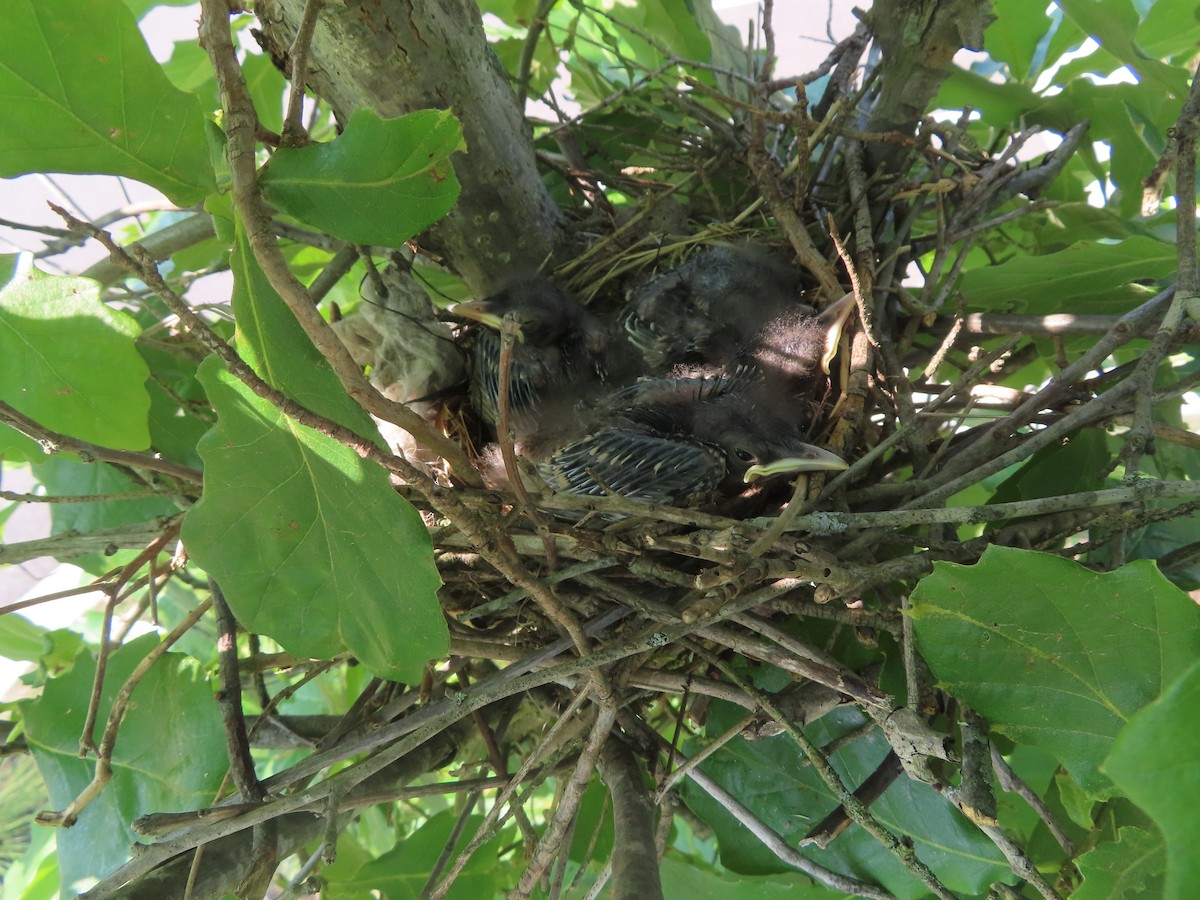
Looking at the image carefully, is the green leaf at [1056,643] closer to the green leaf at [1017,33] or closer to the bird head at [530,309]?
the bird head at [530,309]

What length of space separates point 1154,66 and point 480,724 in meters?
1.01

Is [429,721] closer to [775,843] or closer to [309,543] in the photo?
[309,543]

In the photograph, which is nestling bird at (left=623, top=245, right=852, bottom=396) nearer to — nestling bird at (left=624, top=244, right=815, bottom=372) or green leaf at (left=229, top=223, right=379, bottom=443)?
nestling bird at (left=624, top=244, right=815, bottom=372)

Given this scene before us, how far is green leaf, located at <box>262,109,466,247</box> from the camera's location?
0.58m

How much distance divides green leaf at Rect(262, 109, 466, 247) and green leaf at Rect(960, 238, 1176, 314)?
63 cm

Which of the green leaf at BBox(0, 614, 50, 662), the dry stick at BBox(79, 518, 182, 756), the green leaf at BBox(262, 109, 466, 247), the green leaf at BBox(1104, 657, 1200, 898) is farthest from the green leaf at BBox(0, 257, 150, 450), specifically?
the green leaf at BBox(1104, 657, 1200, 898)

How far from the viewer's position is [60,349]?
0.74 m

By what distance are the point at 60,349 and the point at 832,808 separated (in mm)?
826

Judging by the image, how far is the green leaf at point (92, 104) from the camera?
56 centimetres

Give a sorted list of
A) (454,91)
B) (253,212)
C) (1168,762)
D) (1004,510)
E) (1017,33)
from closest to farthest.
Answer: (1168,762)
(253,212)
(1004,510)
(454,91)
(1017,33)

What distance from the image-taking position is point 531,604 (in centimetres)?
90

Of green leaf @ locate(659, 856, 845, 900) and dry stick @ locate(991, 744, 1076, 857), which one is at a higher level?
dry stick @ locate(991, 744, 1076, 857)

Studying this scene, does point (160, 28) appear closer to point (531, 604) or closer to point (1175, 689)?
point (531, 604)

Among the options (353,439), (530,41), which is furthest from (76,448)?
(530,41)
